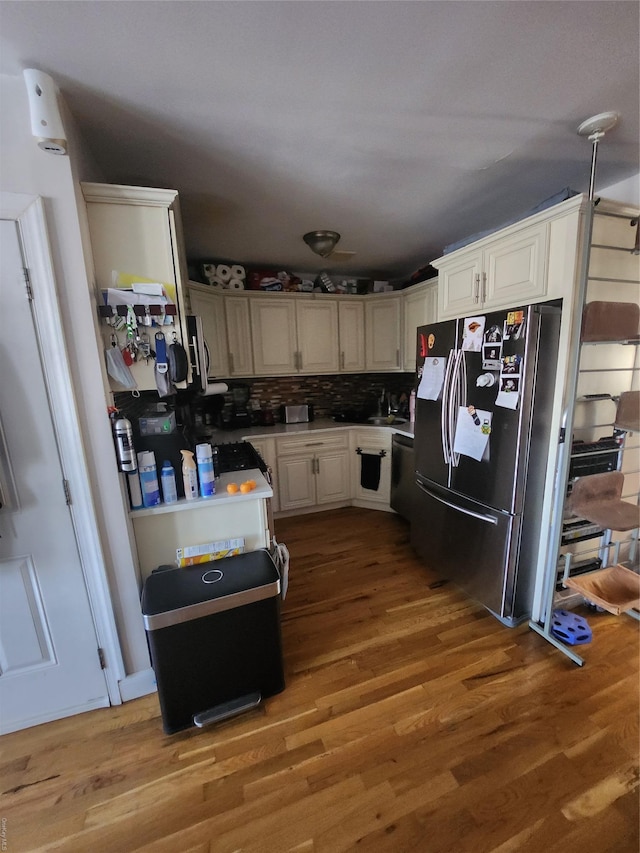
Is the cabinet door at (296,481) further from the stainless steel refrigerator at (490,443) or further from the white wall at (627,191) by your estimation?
the white wall at (627,191)

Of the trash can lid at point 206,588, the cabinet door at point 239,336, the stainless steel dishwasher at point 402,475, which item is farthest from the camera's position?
the cabinet door at point 239,336

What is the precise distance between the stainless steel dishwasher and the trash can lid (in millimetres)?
1628

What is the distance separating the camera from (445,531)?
2.14m

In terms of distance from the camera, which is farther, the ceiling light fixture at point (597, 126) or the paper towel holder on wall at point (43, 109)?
the ceiling light fixture at point (597, 126)

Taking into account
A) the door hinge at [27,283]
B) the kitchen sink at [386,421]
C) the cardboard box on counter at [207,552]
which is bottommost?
the cardboard box on counter at [207,552]

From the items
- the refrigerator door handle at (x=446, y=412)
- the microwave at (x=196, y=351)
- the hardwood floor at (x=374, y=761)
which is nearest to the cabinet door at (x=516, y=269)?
the refrigerator door handle at (x=446, y=412)

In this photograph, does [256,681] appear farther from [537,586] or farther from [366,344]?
[366,344]

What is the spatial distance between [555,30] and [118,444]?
1956 millimetres

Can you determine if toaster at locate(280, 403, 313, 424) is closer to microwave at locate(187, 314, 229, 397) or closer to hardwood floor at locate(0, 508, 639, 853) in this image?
microwave at locate(187, 314, 229, 397)

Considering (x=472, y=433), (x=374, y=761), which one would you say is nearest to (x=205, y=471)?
(x=374, y=761)

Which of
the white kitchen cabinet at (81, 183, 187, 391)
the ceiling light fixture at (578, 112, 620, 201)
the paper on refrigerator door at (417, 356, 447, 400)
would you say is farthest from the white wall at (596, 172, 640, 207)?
the white kitchen cabinet at (81, 183, 187, 391)

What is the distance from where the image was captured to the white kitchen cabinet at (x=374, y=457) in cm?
317

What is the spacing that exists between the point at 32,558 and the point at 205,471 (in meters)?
0.72

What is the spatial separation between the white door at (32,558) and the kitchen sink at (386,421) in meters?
2.58
